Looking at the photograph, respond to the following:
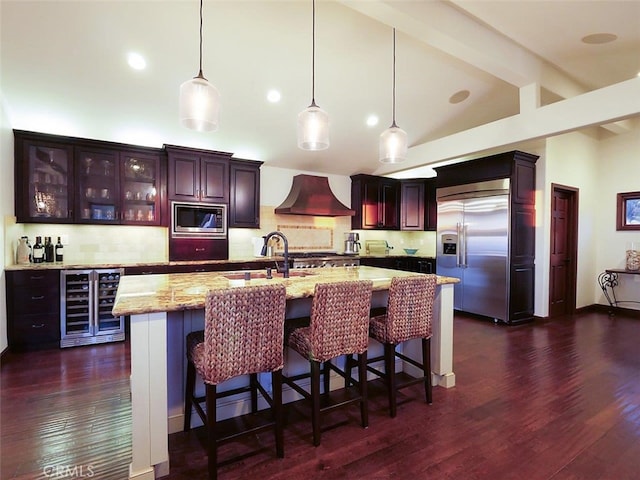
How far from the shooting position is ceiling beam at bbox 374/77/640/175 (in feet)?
10.1

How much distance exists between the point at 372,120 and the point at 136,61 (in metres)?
3.08

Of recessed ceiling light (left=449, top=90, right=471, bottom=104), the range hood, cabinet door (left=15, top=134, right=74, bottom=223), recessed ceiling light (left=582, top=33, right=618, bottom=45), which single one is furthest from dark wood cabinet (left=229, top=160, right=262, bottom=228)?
recessed ceiling light (left=582, top=33, right=618, bottom=45)

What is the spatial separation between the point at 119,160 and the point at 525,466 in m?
5.03

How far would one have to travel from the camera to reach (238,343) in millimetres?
1715

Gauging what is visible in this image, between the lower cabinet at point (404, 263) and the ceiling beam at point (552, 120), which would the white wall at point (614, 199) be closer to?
the lower cabinet at point (404, 263)

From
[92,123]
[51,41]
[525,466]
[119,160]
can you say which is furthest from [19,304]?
[525,466]

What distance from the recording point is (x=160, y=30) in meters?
2.97

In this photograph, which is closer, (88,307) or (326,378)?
(326,378)

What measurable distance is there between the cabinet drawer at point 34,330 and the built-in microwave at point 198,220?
164cm

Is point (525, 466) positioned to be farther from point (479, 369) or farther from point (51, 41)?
point (51, 41)

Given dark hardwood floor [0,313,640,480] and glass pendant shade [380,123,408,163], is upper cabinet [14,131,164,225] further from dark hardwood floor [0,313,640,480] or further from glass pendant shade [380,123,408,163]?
glass pendant shade [380,123,408,163]

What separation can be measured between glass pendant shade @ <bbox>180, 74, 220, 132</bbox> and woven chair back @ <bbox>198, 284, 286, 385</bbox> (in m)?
1.06

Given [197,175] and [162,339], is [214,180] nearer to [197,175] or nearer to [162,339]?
[197,175]

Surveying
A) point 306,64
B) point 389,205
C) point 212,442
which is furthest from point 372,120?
point 212,442
